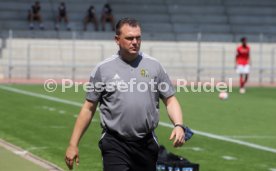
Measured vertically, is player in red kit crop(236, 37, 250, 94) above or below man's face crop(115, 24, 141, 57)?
below

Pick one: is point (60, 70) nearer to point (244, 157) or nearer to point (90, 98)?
point (244, 157)

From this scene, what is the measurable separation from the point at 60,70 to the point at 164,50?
5.02 meters

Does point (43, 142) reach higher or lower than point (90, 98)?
lower

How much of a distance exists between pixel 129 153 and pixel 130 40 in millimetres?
953

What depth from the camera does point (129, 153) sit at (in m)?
Result: 7.46

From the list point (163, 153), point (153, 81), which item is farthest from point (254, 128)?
point (153, 81)

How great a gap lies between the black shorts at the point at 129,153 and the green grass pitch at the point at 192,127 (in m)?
4.68

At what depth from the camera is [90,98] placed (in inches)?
294

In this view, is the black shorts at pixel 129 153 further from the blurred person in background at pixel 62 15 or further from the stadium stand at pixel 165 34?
the blurred person in background at pixel 62 15

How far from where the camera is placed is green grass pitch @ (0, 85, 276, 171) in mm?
13328

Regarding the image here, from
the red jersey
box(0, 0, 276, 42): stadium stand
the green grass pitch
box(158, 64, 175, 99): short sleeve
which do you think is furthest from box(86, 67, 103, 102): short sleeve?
box(0, 0, 276, 42): stadium stand

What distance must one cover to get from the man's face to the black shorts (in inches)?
29.2

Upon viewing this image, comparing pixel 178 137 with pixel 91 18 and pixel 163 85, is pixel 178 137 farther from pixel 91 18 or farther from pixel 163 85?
pixel 91 18

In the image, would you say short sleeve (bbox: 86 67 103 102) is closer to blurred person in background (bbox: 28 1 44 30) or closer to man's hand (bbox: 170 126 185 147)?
man's hand (bbox: 170 126 185 147)
